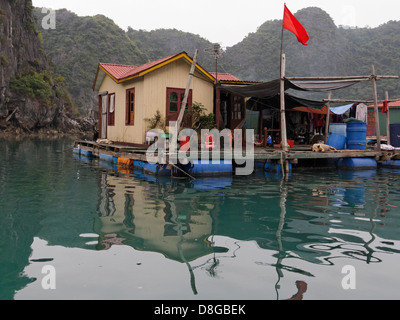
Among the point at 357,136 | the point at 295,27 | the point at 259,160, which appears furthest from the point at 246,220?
the point at 357,136

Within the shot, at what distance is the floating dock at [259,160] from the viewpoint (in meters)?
13.4

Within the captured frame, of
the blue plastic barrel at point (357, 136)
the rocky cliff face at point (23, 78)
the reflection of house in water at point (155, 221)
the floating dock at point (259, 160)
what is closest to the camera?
the reflection of house in water at point (155, 221)

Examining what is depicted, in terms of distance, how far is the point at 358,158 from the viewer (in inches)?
664

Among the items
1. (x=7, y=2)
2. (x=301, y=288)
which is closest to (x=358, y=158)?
(x=301, y=288)

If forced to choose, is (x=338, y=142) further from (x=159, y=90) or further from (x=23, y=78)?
(x=23, y=78)

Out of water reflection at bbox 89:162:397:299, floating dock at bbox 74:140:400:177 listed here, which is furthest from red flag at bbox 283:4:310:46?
water reflection at bbox 89:162:397:299

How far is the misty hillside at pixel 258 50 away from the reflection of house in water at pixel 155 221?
2902 inches

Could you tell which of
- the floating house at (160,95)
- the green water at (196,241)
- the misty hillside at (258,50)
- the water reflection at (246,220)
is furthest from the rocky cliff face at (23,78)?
the water reflection at (246,220)

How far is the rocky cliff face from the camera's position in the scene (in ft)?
159

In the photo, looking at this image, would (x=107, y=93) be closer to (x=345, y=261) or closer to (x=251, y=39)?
(x=345, y=261)

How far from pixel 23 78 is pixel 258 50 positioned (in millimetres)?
59512

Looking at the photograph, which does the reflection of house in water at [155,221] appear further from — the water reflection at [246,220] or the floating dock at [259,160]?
the floating dock at [259,160]

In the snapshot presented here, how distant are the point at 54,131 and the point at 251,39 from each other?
200 feet

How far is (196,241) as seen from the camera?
6.22 meters
